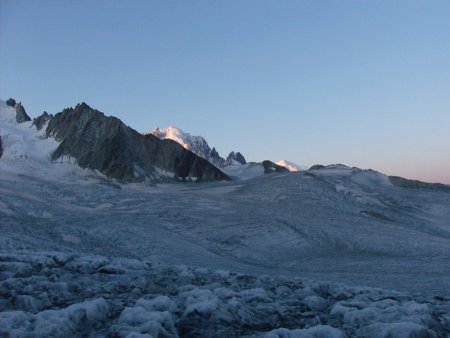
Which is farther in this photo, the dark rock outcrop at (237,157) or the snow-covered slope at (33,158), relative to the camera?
the dark rock outcrop at (237,157)

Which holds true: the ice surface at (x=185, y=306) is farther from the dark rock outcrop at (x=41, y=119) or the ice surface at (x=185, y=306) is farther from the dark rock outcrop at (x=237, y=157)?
the dark rock outcrop at (x=237, y=157)

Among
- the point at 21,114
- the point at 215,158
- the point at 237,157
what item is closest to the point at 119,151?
A: the point at 21,114

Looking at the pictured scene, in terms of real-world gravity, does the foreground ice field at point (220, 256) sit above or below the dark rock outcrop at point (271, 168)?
below

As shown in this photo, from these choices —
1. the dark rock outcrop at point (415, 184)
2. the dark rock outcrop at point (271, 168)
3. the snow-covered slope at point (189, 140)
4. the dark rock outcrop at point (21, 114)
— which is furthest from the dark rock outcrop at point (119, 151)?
the snow-covered slope at point (189, 140)

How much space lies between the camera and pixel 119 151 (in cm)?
4300

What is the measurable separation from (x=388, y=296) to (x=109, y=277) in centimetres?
583

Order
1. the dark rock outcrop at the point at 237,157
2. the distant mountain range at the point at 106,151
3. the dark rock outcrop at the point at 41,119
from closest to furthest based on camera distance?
the distant mountain range at the point at 106,151 < the dark rock outcrop at the point at 41,119 < the dark rock outcrop at the point at 237,157

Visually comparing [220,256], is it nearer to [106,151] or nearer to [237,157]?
[106,151]

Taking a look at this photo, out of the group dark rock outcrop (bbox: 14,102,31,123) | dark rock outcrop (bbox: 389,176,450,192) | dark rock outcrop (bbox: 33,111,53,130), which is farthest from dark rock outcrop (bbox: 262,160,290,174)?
dark rock outcrop (bbox: 14,102,31,123)

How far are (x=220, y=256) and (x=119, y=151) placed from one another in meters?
26.7

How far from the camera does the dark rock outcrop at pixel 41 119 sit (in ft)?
177

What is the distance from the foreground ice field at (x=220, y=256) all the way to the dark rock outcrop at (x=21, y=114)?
15.9m

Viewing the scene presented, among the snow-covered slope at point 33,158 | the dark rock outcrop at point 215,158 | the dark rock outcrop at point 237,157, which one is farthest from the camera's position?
the dark rock outcrop at point 237,157

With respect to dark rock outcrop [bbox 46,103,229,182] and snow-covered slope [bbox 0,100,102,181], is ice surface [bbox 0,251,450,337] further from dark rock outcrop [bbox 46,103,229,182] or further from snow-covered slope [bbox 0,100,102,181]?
dark rock outcrop [bbox 46,103,229,182]
